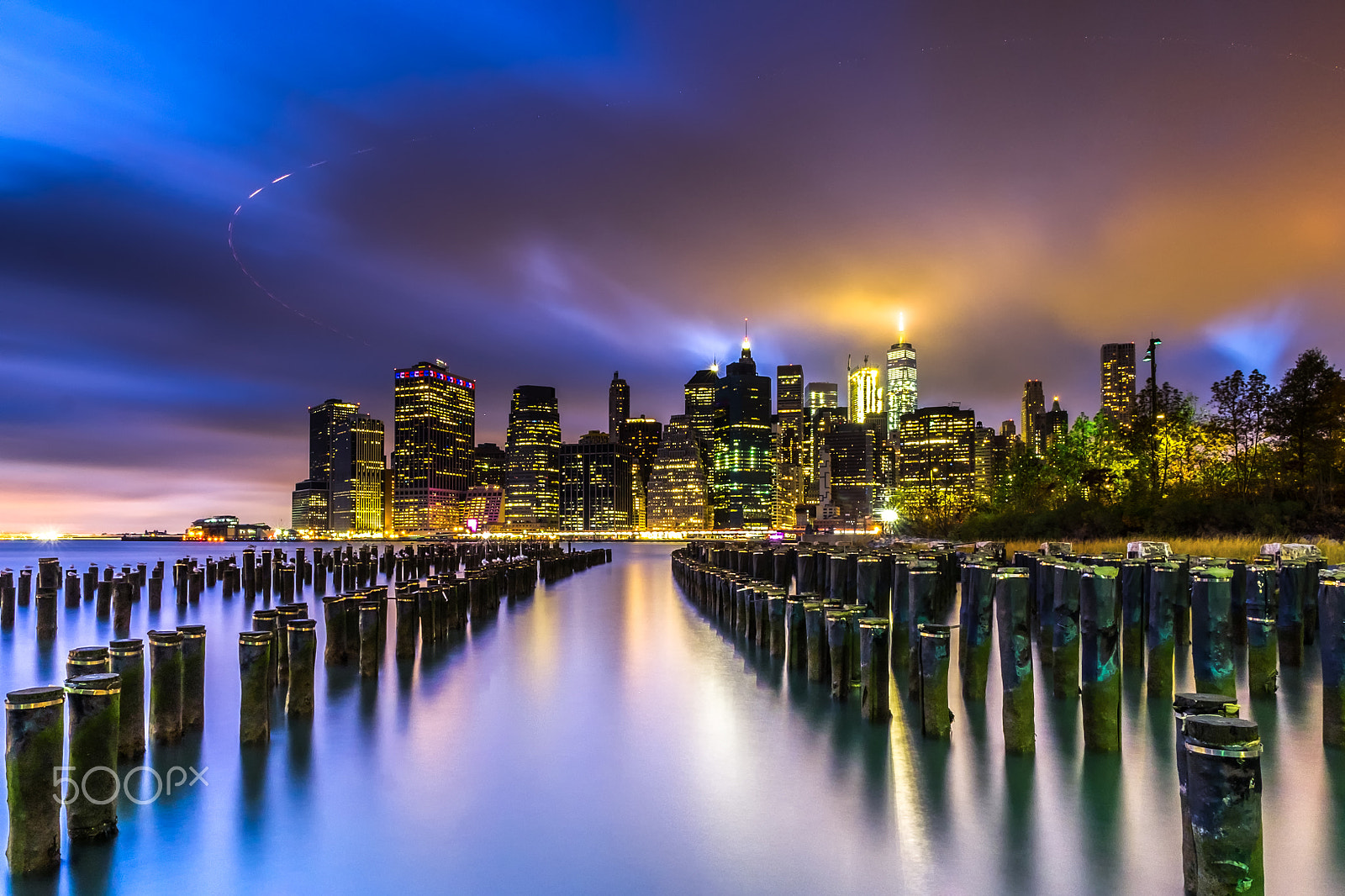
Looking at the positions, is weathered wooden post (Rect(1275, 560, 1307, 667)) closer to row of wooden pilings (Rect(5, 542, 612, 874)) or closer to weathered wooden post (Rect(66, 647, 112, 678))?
row of wooden pilings (Rect(5, 542, 612, 874))

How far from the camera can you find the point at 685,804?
25.4ft

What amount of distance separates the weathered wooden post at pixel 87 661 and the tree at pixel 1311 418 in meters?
45.1

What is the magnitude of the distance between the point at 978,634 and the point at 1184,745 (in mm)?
6779

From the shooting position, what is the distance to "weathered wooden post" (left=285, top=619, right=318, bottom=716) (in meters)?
10.2

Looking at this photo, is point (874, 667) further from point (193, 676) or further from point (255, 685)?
point (193, 676)

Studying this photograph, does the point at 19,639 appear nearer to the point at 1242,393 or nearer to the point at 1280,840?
the point at 1280,840

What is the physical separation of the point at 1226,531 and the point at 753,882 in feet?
117

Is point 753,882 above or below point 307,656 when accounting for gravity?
below

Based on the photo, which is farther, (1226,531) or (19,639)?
(1226,531)

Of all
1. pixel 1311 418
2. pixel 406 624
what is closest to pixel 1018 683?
pixel 406 624

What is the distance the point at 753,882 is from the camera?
5938 millimetres

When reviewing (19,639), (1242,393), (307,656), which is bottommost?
(19,639)

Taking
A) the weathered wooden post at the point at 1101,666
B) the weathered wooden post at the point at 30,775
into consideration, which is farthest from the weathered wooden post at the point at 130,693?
the weathered wooden post at the point at 1101,666

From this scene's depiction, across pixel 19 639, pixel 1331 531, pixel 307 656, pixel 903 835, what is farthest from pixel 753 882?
pixel 1331 531
